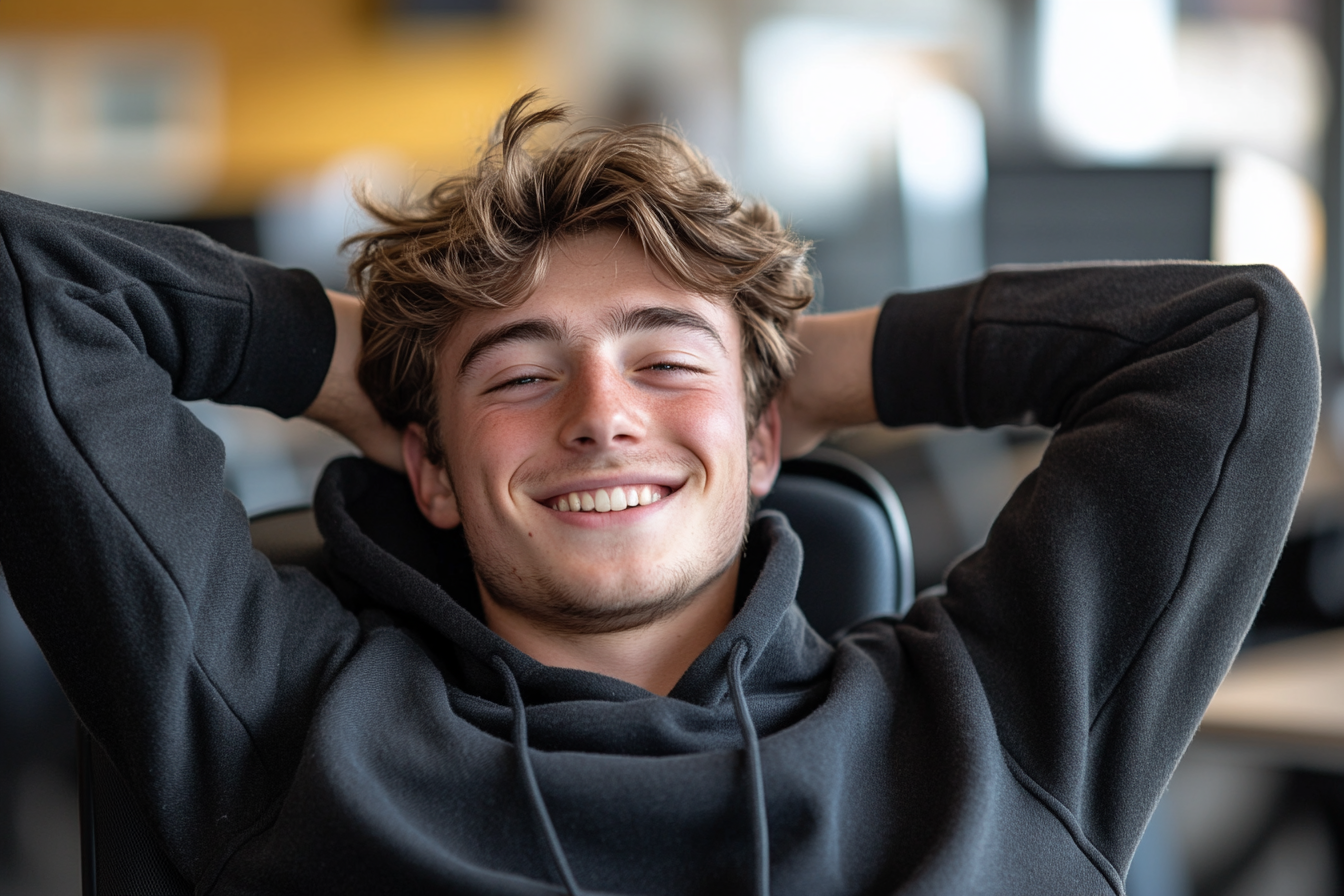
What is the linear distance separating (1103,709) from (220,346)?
900 mm

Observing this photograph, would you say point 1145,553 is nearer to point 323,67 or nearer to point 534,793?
point 534,793

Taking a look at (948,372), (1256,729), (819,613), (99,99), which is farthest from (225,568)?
(99,99)

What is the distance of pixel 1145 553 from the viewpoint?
1.04 metres

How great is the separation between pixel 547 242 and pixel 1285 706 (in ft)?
3.92

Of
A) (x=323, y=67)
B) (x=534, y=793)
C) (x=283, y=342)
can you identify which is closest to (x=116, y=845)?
(x=534, y=793)

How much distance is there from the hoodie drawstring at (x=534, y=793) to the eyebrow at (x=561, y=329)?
34cm

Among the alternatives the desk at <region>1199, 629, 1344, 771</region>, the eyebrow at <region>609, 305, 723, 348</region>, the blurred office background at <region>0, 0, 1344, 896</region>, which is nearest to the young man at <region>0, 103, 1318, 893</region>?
the eyebrow at <region>609, 305, 723, 348</region>

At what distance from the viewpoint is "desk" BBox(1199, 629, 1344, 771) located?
149 centimetres

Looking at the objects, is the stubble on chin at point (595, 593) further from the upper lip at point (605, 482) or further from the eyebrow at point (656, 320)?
the eyebrow at point (656, 320)

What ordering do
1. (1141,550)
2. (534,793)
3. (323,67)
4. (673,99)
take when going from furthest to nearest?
(323,67)
(673,99)
(1141,550)
(534,793)

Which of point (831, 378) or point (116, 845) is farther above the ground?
point (831, 378)

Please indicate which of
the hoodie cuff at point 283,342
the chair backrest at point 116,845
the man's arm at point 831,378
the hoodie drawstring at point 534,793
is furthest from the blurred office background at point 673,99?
the chair backrest at point 116,845

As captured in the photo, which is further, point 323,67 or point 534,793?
point 323,67

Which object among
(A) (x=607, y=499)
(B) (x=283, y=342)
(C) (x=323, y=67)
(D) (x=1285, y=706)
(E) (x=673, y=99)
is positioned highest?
(C) (x=323, y=67)
